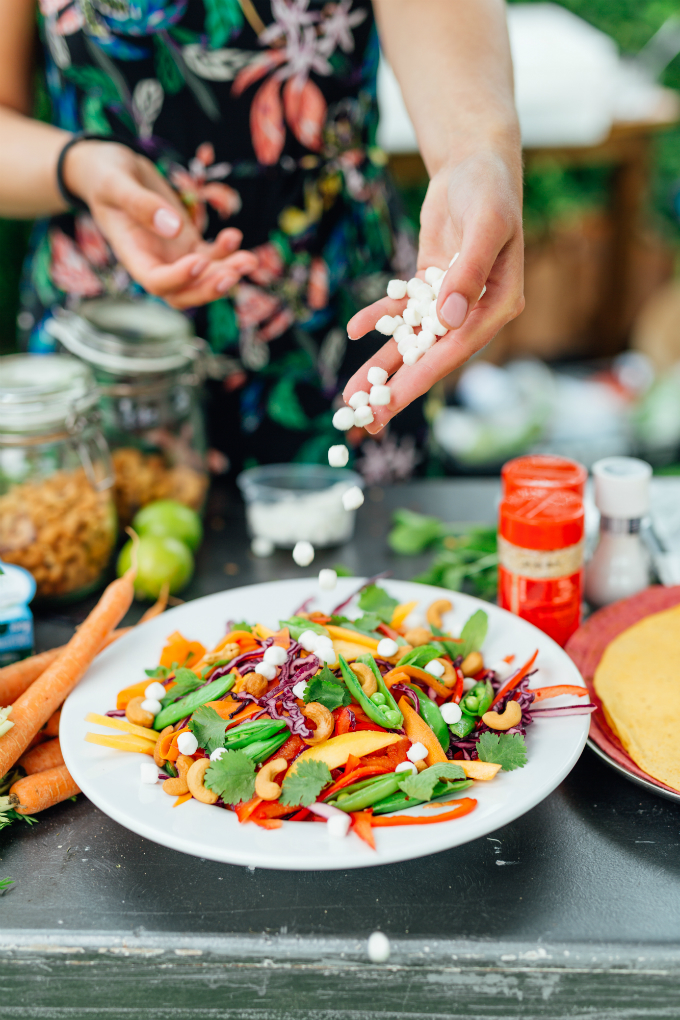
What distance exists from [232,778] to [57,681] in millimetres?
330

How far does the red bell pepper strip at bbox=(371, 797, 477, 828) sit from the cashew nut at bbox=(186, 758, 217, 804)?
0.17 meters

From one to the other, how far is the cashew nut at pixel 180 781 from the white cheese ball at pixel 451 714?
29cm

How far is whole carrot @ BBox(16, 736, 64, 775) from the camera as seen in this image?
108 centimetres

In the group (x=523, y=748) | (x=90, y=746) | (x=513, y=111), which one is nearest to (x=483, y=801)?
(x=523, y=748)

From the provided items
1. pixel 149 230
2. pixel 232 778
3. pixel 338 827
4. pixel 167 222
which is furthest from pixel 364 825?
pixel 149 230

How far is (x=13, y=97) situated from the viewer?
1.77m

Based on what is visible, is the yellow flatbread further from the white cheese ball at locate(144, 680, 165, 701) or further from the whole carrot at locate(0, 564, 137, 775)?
the whole carrot at locate(0, 564, 137, 775)

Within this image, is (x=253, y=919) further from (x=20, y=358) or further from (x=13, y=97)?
(x=13, y=97)

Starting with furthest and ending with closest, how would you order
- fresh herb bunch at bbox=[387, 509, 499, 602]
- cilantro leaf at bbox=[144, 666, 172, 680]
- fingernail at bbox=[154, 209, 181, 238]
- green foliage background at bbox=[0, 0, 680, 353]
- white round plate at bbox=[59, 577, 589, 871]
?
green foliage background at bbox=[0, 0, 680, 353] < fresh herb bunch at bbox=[387, 509, 499, 602] < fingernail at bbox=[154, 209, 181, 238] < cilantro leaf at bbox=[144, 666, 172, 680] < white round plate at bbox=[59, 577, 589, 871]

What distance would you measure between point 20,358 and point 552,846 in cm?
116

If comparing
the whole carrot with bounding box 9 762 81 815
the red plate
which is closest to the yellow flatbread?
the red plate

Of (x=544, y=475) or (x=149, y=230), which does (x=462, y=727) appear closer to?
(x=544, y=475)

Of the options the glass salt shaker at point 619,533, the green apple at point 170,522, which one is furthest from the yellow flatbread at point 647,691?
the green apple at point 170,522

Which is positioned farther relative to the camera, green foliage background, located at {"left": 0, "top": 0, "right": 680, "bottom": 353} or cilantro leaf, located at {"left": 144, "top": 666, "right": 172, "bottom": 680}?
green foliage background, located at {"left": 0, "top": 0, "right": 680, "bottom": 353}
